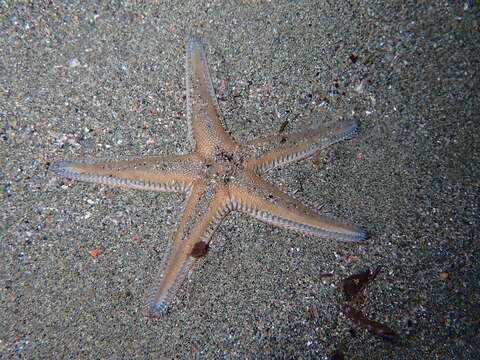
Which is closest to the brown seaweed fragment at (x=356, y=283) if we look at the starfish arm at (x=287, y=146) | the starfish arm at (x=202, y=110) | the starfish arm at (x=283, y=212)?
the starfish arm at (x=283, y=212)

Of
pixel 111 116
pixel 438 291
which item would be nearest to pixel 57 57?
pixel 111 116

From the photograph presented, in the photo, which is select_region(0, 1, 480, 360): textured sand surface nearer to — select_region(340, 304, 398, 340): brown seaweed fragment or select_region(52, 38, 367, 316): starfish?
select_region(340, 304, 398, 340): brown seaweed fragment

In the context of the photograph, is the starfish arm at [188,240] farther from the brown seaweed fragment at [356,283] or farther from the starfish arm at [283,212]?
the brown seaweed fragment at [356,283]

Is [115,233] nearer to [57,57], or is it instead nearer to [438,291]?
[57,57]

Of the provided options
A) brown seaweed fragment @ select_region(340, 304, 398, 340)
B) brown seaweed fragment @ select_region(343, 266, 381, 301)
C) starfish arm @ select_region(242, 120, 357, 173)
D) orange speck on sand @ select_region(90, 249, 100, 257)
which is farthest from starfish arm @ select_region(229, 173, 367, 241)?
orange speck on sand @ select_region(90, 249, 100, 257)

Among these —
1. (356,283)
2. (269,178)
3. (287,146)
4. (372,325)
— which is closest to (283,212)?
(269,178)

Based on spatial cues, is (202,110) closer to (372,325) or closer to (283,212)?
(283,212)
